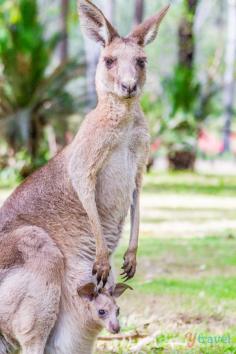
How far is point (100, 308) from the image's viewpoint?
13.0 ft

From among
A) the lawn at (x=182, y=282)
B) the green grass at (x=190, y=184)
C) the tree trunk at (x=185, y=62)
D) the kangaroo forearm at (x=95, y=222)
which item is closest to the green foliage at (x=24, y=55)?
the lawn at (x=182, y=282)

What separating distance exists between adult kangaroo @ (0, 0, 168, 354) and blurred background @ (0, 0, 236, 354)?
2.65 ft

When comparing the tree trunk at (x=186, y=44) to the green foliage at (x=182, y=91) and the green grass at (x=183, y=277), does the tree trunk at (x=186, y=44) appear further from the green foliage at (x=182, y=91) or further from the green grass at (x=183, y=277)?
the green grass at (x=183, y=277)

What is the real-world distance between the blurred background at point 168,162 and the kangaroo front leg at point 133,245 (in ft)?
1.87

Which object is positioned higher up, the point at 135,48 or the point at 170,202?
the point at 135,48

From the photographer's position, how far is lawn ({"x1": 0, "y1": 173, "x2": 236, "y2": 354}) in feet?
15.8

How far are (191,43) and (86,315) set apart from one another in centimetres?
1392

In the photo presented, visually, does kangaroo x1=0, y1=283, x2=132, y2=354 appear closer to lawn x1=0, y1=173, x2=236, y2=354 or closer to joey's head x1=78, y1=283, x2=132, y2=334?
joey's head x1=78, y1=283, x2=132, y2=334

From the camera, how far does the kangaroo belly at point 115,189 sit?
4109mm

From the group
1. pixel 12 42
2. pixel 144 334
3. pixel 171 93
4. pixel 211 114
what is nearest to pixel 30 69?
pixel 12 42

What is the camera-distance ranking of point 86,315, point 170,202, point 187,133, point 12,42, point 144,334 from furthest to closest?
point 187,133 → point 12,42 → point 170,202 → point 144,334 → point 86,315

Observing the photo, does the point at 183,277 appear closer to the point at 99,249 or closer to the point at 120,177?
the point at 120,177

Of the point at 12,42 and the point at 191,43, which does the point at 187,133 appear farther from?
the point at 12,42

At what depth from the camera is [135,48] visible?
159 inches
